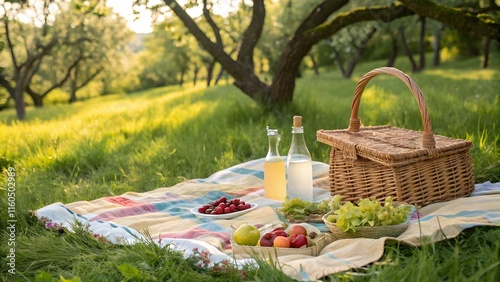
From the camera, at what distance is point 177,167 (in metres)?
5.57

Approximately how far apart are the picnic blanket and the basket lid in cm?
32

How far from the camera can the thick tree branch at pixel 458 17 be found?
20.3 feet

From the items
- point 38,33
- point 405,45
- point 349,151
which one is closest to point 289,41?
point 349,151

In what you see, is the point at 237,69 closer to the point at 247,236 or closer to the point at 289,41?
the point at 289,41

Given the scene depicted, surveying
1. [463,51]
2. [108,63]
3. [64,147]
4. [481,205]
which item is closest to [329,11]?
[64,147]

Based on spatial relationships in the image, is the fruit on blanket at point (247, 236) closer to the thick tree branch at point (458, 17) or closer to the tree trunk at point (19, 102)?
the thick tree branch at point (458, 17)

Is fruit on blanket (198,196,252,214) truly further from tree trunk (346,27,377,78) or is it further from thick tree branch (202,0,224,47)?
tree trunk (346,27,377,78)

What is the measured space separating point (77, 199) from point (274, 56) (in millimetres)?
24380

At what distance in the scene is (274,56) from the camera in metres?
28.7

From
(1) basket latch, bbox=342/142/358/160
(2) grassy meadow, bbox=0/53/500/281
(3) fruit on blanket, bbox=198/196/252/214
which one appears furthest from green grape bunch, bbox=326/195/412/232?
(3) fruit on blanket, bbox=198/196/252/214

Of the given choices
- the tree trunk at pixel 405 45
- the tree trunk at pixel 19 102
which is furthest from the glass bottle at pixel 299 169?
the tree trunk at pixel 405 45

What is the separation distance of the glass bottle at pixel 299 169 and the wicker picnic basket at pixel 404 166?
0.19 metres

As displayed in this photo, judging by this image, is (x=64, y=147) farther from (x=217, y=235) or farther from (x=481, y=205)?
(x=481, y=205)

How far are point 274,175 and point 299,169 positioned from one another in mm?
233
